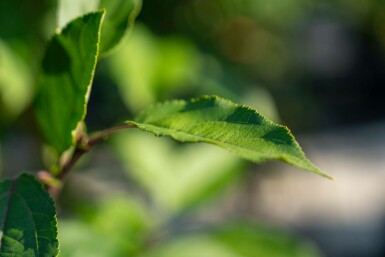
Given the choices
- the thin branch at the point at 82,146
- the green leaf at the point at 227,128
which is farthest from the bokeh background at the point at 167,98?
the green leaf at the point at 227,128

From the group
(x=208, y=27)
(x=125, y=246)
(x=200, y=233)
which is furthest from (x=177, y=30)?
(x=125, y=246)

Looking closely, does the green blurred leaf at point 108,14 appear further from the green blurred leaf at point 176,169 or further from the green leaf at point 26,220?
the green blurred leaf at point 176,169

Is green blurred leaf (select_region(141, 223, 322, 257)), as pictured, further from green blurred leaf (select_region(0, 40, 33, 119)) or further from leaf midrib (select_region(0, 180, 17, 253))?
leaf midrib (select_region(0, 180, 17, 253))

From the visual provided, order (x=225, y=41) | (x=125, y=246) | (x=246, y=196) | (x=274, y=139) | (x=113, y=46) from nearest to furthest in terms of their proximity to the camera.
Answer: (x=274, y=139) < (x=113, y=46) < (x=125, y=246) < (x=225, y=41) < (x=246, y=196)

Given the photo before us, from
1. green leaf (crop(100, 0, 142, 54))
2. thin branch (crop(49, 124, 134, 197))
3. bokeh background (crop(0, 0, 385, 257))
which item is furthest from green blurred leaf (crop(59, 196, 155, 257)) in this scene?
green leaf (crop(100, 0, 142, 54))

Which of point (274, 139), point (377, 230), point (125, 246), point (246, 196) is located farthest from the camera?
point (377, 230)

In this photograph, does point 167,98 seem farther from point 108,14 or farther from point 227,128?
point 227,128

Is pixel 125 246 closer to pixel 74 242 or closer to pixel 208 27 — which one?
pixel 74 242
